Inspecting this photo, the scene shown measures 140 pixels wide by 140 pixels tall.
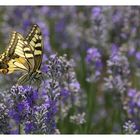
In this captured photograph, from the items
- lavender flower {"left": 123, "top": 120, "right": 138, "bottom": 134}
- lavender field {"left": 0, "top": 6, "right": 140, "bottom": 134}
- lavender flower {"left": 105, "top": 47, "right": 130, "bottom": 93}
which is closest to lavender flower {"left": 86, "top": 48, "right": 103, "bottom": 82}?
lavender field {"left": 0, "top": 6, "right": 140, "bottom": 134}

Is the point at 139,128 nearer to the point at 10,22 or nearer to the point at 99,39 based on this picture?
the point at 99,39

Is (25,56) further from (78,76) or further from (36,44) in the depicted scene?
(78,76)

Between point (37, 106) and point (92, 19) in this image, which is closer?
point (37, 106)

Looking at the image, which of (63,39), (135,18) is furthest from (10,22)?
(135,18)

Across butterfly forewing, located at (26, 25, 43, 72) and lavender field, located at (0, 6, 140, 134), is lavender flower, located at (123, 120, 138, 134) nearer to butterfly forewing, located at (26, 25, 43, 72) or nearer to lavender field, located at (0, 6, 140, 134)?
lavender field, located at (0, 6, 140, 134)

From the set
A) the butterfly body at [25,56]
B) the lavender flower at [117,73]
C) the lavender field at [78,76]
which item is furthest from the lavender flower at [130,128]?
the butterfly body at [25,56]

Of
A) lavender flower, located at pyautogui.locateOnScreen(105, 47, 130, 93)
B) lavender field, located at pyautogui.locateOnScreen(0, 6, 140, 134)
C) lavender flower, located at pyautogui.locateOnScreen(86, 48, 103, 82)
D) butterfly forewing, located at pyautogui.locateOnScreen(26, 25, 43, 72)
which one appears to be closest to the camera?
lavender field, located at pyautogui.locateOnScreen(0, 6, 140, 134)
